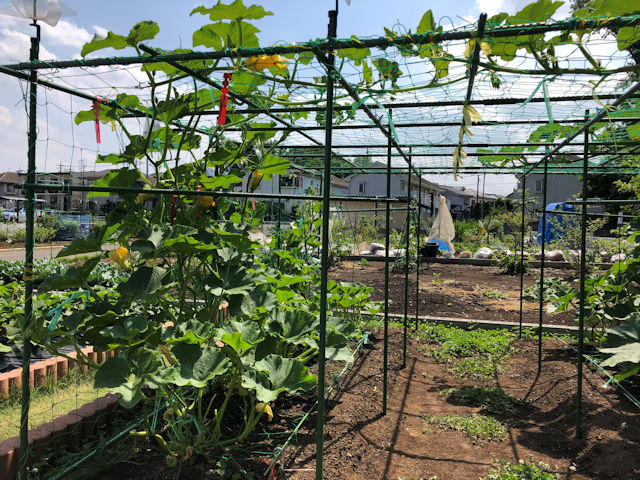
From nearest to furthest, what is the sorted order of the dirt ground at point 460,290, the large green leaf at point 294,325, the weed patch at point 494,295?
the large green leaf at point 294,325, the dirt ground at point 460,290, the weed patch at point 494,295

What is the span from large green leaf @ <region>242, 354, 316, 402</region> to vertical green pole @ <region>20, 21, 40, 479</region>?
107cm

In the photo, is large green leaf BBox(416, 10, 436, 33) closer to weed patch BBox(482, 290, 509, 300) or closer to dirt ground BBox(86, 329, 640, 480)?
dirt ground BBox(86, 329, 640, 480)

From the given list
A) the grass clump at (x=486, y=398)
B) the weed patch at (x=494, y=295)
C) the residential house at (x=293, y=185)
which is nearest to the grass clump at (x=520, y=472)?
the grass clump at (x=486, y=398)

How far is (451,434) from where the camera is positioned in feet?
10.6

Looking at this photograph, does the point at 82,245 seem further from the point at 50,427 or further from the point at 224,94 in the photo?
the point at 50,427

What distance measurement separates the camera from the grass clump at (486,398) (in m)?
3.73

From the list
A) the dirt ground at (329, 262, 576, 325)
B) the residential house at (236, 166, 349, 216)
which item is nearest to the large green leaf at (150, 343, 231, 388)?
the residential house at (236, 166, 349, 216)

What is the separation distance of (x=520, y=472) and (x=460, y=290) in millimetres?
6711

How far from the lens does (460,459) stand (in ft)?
9.39

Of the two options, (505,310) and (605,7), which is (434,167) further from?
(605,7)

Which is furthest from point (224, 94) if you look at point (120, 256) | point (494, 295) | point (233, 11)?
point (494, 295)

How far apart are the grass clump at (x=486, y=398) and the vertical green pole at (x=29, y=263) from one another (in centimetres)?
313

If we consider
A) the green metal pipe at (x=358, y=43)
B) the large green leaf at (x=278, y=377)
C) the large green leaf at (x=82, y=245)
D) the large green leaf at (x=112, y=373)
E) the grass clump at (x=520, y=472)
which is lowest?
the grass clump at (x=520, y=472)

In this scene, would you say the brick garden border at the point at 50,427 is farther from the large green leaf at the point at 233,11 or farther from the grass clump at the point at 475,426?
the grass clump at the point at 475,426
